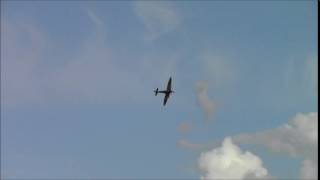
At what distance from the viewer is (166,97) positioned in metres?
184

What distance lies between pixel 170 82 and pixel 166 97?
8022mm

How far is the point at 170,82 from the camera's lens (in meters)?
187
